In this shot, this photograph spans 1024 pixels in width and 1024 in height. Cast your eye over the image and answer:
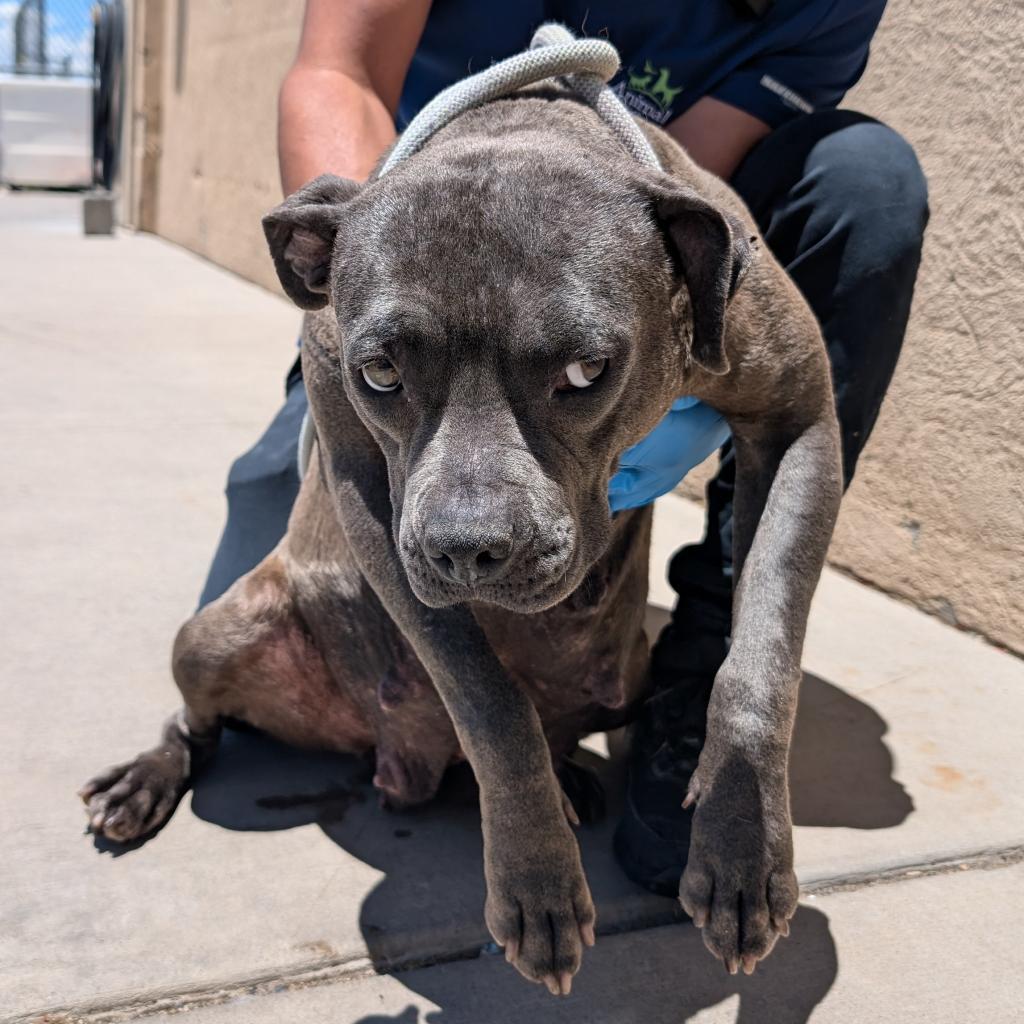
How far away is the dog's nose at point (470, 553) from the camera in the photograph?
1.84 meters

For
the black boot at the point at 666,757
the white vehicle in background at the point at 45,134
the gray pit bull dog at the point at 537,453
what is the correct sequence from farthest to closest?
1. the white vehicle in background at the point at 45,134
2. the black boot at the point at 666,757
3. the gray pit bull dog at the point at 537,453

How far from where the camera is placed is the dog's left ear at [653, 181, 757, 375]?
82.4 inches

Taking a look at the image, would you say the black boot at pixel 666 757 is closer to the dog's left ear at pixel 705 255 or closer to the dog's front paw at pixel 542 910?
the dog's front paw at pixel 542 910

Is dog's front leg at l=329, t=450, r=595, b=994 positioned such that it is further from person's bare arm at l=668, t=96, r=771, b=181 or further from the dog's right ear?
person's bare arm at l=668, t=96, r=771, b=181

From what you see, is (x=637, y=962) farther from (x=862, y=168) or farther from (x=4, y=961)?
(x=862, y=168)

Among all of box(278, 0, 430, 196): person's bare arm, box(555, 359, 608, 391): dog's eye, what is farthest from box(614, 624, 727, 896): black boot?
box(278, 0, 430, 196): person's bare arm

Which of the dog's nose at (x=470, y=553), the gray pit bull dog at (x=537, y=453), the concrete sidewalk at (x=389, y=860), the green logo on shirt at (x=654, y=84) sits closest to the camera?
the dog's nose at (x=470, y=553)

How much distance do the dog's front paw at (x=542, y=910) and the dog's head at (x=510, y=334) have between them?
447 mm

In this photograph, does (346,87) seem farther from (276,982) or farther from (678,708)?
(276,982)

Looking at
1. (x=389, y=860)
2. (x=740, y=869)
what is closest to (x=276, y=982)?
(x=389, y=860)

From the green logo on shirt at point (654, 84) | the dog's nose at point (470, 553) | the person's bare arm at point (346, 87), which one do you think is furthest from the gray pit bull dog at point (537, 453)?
the person's bare arm at point (346, 87)

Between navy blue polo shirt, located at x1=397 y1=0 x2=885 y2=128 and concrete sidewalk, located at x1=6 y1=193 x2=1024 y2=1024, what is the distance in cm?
156

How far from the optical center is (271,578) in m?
2.90

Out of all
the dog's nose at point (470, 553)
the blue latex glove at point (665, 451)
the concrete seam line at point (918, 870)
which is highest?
the dog's nose at point (470, 553)
